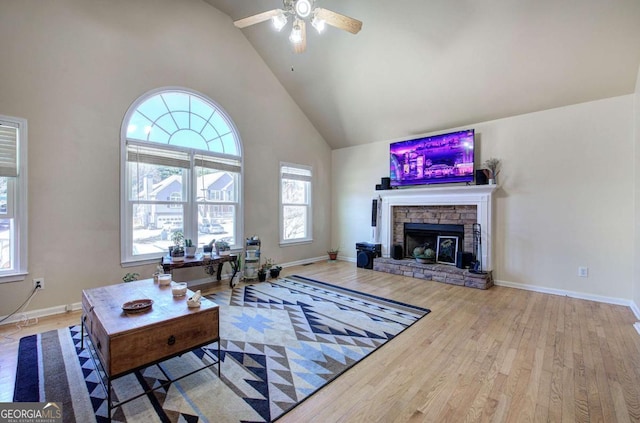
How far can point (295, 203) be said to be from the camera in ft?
19.7

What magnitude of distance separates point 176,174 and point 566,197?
5.59m

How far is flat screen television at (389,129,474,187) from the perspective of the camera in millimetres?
4641

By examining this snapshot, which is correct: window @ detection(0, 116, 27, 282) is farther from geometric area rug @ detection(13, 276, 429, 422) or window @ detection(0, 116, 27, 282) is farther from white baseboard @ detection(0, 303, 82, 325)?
geometric area rug @ detection(13, 276, 429, 422)

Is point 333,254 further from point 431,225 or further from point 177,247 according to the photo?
point 177,247

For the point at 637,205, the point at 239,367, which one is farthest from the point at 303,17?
the point at 637,205

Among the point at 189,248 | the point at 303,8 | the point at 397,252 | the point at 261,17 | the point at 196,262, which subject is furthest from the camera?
the point at 397,252

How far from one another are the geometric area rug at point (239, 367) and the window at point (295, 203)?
250cm

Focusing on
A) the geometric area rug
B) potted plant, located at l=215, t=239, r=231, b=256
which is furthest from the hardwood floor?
potted plant, located at l=215, t=239, r=231, b=256

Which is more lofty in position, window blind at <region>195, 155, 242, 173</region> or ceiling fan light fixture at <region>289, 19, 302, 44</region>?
ceiling fan light fixture at <region>289, 19, 302, 44</region>

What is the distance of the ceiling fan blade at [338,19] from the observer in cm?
258

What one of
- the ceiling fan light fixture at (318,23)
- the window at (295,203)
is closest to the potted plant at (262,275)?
the window at (295,203)

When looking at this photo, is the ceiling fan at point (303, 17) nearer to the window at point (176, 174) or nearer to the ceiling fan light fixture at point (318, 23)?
the ceiling fan light fixture at point (318, 23)

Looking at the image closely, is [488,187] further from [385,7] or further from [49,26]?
[49,26]

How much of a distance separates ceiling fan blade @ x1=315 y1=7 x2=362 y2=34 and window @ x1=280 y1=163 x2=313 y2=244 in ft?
10.4
